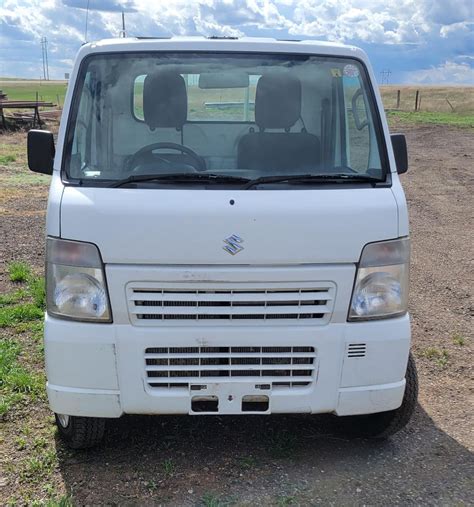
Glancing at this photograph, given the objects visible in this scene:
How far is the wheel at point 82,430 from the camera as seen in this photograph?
3592mm

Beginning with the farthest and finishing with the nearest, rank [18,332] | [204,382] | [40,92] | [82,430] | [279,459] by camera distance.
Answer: [40,92] < [18,332] < [279,459] < [82,430] < [204,382]

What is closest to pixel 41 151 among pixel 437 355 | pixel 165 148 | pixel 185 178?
pixel 165 148

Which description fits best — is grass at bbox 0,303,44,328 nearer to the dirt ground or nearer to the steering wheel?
the dirt ground

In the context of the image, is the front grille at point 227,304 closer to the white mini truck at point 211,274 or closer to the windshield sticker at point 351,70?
the white mini truck at point 211,274

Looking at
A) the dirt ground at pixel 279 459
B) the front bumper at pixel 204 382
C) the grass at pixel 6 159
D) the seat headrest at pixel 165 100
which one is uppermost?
the seat headrest at pixel 165 100

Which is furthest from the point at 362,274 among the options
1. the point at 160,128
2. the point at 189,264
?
the point at 160,128

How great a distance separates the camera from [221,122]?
4078 millimetres

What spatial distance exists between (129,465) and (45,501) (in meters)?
0.52

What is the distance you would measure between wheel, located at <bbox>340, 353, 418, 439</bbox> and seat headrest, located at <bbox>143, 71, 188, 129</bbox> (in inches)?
82.4

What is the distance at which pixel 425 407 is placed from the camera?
4461mm

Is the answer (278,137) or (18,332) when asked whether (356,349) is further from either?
(18,332)

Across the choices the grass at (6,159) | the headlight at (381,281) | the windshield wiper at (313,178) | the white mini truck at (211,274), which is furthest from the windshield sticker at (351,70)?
the grass at (6,159)

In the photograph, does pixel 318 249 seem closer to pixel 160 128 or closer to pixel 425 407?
pixel 160 128

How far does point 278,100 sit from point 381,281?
1.35m
